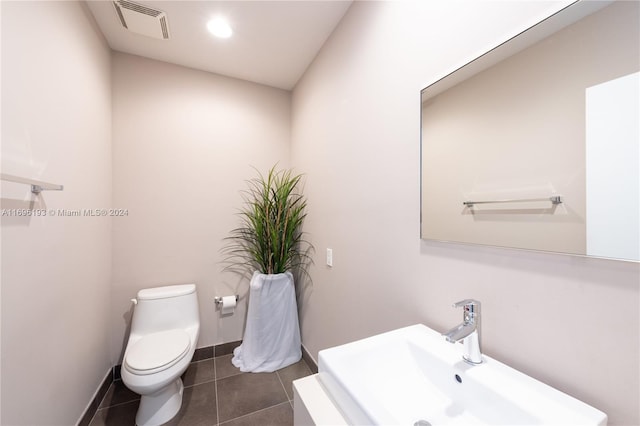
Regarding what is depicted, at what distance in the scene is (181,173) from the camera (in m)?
2.18

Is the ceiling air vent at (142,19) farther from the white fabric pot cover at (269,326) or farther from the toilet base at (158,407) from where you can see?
the toilet base at (158,407)

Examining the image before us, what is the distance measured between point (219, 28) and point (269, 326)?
2263 millimetres

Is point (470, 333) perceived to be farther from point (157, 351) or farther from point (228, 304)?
point (228, 304)

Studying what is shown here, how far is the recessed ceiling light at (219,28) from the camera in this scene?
1671 millimetres

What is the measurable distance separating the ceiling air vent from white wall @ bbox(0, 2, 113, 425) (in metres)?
0.21

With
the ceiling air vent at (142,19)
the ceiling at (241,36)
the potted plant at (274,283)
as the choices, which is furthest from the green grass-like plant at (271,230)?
the ceiling air vent at (142,19)

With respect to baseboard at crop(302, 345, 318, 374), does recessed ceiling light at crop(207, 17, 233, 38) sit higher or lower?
higher

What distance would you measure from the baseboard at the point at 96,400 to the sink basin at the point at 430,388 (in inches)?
67.6

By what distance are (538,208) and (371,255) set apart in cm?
80

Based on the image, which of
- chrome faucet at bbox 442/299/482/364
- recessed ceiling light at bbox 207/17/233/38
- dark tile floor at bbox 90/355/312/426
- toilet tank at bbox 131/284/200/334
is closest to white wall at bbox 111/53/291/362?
toilet tank at bbox 131/284/200/334

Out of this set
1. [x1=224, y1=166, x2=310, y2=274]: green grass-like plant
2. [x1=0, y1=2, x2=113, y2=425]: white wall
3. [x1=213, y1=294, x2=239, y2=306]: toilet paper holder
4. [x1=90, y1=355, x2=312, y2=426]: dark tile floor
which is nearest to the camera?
[x1=0, y1=2, x2=113, y2=425]: white wall

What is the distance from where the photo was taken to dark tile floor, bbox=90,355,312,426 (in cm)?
159

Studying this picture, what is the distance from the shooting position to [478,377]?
2.36 feet

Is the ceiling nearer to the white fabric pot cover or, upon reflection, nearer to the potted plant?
the potted plant
